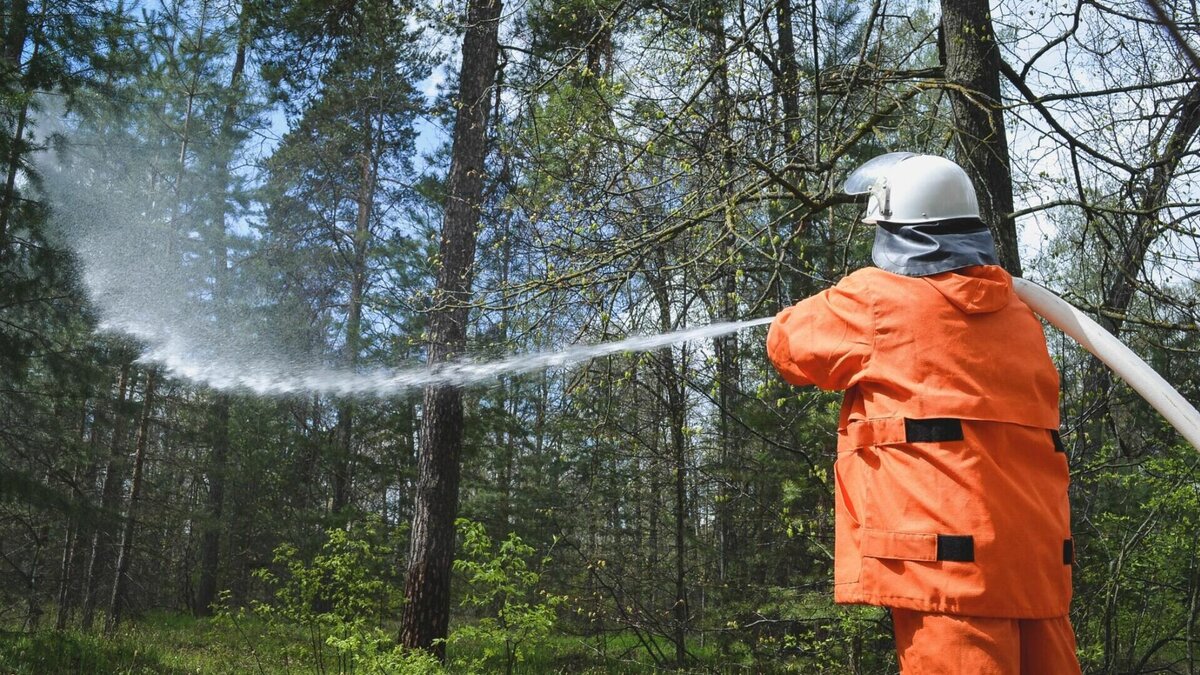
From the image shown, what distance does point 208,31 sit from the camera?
15.5 metres

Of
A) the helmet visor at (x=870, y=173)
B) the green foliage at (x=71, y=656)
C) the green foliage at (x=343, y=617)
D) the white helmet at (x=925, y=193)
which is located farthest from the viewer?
the green foliage at (x=71, y=656)

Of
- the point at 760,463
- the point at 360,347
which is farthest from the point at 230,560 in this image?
the point at 760,463

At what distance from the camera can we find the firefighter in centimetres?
239

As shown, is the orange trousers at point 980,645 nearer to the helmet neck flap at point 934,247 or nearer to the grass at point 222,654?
the helmet neck flap at point 934,247

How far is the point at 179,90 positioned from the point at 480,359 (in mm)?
9484

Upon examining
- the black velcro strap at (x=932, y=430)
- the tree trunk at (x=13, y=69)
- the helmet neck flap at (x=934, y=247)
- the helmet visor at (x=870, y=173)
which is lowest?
the black velcro strap at (x=932, y=430)

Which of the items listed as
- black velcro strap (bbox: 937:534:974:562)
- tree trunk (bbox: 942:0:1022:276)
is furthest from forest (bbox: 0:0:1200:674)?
black velcro strap (bbox: 937:534:974:562)

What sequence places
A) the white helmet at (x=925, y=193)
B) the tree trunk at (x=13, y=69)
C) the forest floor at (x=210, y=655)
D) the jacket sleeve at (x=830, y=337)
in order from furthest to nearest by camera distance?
the tree trunk at (x=13, y=69)
the forest floor at (x=210, y=655)
the white helmet at (x=925, y=193)
the jacket sleeve at (x=830, y=337)

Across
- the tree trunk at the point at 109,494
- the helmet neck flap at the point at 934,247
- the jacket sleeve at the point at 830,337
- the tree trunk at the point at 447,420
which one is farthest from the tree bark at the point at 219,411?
the helmet neck flap at the point at 934,247

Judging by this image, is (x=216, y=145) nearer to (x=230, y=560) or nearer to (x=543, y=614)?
(x=230, y=560)

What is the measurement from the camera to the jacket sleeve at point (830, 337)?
2641mm

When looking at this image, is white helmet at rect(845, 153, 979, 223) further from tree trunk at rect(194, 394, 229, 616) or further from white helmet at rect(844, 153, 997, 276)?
tree trunk at rect(194, 394, 229, 616)

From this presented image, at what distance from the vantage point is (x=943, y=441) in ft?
8.18

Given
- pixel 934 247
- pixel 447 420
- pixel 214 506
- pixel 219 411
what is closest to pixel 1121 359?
pixel 934 247
